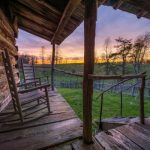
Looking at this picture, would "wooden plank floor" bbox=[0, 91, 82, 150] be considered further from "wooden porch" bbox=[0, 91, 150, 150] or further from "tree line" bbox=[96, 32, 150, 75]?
"tree line" bbox=[96, 32, 150, 75]

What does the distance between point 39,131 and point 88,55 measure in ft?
4.41

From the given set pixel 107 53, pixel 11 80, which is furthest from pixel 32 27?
pixel 107 53

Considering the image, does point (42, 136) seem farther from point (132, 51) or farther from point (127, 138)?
point (132, 51)

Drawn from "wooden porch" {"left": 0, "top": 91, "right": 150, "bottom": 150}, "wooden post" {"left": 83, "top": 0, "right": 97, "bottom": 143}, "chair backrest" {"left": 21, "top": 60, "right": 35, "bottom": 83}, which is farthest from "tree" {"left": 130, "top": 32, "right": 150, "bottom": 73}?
"wooden post" {"left": 83, "top": 0, "right": 97, "bottom": 143}

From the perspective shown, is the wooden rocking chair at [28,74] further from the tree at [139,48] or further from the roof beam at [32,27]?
the tree at [139,48]

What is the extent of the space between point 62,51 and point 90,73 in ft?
89.0

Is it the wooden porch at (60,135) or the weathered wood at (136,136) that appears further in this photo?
the weathered wood at (136,136)

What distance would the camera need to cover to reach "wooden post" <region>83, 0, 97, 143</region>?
214 cm

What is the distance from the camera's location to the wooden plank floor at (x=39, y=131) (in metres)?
2.29

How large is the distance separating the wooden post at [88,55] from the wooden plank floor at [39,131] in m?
0.29

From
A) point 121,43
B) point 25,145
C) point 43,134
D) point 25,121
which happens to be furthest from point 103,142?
point 121,43

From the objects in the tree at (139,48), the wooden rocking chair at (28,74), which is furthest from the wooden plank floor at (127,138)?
the tree at (139,48)

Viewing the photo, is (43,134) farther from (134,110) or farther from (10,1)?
(134,110)

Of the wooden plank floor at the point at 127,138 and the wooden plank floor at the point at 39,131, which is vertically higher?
the wooden plank floor at the point at 39,131
